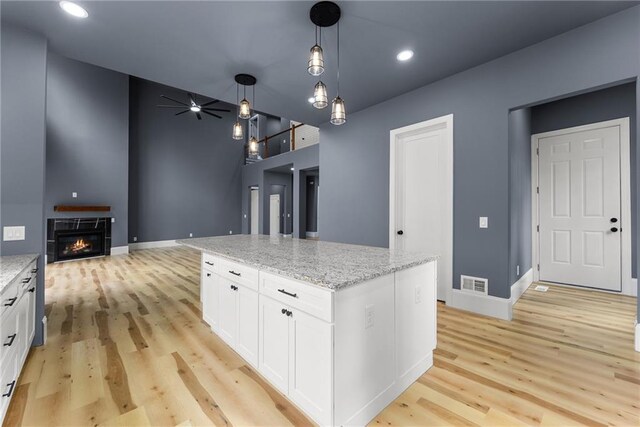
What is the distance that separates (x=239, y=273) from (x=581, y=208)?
5003mm

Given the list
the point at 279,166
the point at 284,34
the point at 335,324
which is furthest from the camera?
the point at 279,166

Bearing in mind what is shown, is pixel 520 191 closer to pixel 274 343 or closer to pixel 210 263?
pixel 274 343

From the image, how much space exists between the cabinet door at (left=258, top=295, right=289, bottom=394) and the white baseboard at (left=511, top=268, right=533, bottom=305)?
313 centimetres

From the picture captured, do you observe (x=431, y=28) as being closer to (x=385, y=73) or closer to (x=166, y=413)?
(x=385, y=73)

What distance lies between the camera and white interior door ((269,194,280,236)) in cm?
1086

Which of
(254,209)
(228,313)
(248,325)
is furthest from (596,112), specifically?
(254,209)

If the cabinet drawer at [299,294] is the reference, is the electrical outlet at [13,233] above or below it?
above

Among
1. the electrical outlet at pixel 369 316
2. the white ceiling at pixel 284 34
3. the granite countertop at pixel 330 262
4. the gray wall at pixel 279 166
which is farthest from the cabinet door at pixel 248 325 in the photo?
the gray wall at pixel 279 166

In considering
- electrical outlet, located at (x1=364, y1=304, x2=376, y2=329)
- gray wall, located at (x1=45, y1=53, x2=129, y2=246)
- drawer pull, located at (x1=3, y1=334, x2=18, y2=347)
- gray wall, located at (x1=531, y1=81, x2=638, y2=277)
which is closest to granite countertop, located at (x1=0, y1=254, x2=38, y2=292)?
drawer pull, located at (x1=3, y1=334, x2=18, y2=347)

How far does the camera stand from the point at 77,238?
6.75 meters

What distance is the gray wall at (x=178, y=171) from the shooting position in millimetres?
8469

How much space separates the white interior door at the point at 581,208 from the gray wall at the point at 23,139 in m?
6.46

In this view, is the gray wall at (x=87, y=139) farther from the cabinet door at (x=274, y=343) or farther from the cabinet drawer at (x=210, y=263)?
the cabinet door at (x=274, y=343)

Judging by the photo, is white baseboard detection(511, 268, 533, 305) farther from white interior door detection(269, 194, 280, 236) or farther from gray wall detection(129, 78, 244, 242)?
gray wall detection(129, 78, 244, 242)
